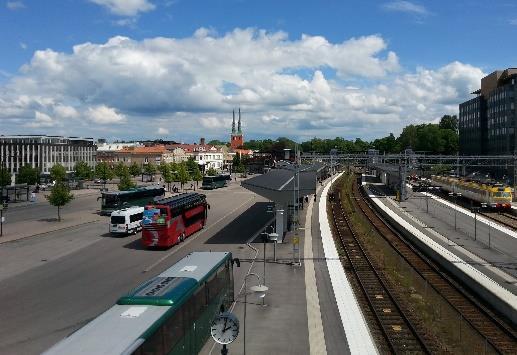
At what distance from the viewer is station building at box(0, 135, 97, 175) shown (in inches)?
4616

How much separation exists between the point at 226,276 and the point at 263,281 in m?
6.08

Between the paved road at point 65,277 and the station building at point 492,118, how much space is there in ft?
256

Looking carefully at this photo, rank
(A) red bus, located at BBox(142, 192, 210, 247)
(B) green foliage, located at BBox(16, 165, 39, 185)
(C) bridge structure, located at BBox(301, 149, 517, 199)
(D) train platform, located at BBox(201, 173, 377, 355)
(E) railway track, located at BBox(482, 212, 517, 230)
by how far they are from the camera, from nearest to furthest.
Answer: (D) train platform, located at BBox(201, 173, 377, 355) → (A) red bus, located at BBox(142, 192, 210, 247) → (E) railway track, located at BBox(482, 212, 517, 230) → (C) bridge structure, located at BBox(301, 149, 517, 199) → (B) green foliage, located at BBox(16, 165, 39, 185)

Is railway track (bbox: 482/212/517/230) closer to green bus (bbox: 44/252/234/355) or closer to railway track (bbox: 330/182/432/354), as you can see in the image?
railway track (bbox: 330/182/432/354)

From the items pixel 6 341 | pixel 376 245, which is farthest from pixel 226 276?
pixel 376 245

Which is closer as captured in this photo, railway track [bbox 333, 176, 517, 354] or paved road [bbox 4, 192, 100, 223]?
railway track [bbox 333, 176, 517, 354]

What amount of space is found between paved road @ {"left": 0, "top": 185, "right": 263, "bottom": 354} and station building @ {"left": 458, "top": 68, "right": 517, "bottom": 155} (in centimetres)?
7809

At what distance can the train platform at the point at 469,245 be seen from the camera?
22.9m

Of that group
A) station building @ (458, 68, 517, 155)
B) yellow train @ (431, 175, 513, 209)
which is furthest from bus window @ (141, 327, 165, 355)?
station building @ (458, 68, 517, 155)

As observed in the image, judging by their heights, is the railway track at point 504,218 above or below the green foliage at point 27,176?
below

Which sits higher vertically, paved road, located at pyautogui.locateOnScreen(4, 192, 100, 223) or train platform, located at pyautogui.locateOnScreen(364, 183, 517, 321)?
paved road, located at pyautogui.locateOnScreen(4, 192, 100, 223)

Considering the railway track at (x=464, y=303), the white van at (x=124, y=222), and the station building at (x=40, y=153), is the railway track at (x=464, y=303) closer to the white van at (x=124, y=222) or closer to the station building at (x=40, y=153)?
the white van at (x=124, y=222)

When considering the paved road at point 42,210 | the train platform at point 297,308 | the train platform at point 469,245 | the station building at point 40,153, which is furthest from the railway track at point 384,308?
the station building at point 40,153

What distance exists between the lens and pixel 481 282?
23250mm
